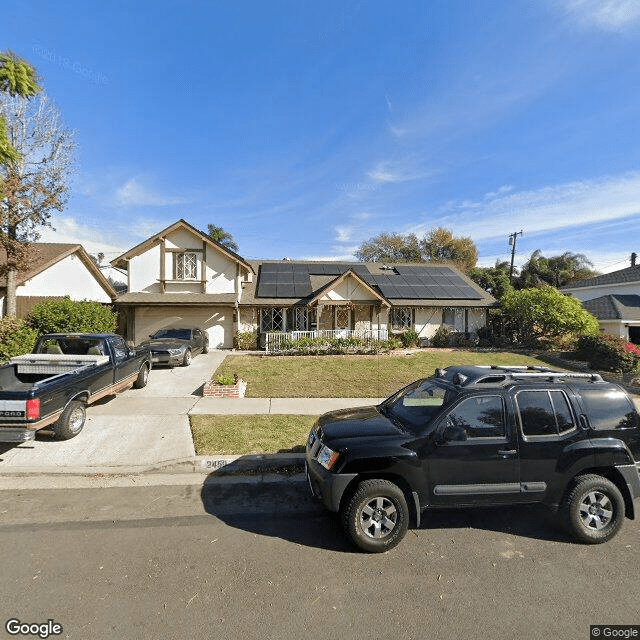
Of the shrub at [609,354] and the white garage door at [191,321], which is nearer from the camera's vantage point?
the shrub at [609,354]

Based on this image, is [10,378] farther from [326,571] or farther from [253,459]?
[326,571]

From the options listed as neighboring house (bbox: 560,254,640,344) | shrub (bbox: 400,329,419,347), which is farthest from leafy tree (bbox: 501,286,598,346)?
shrub (bbox: 400,329,419,347)

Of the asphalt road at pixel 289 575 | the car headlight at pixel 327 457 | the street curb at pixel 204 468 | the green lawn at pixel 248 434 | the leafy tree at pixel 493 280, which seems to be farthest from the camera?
the leafy tree at pixel 493 280

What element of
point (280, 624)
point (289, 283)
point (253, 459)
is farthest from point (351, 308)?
point (280, 624)

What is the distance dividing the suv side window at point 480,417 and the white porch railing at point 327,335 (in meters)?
13.0

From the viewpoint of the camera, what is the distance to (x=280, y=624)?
2764 mm

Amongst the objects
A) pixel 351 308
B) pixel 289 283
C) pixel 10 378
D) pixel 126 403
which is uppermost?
pixel 289 283

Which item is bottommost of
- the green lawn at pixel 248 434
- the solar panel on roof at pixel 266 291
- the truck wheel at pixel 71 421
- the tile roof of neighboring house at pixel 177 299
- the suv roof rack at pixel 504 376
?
the green lawn at pixel 248 434

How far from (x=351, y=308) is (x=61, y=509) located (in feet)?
57.8

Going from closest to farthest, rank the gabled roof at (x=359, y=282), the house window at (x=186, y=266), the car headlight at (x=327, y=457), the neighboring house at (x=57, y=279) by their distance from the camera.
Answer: the car headlight at (x=327, y=457), the neighboring house at (x=57, y=279), the gabled roof at (x=359, y=282), the house window at (x=186, y=266)

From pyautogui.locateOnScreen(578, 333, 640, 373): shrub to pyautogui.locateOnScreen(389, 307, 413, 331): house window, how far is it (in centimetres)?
871

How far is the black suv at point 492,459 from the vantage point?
3.75m

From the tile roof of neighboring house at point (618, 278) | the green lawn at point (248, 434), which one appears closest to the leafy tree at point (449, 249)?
the tile roof of neighboring house at point (618, 278)

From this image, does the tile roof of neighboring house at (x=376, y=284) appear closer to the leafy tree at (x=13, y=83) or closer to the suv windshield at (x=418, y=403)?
the leafy tree at (x=13, y=83)
